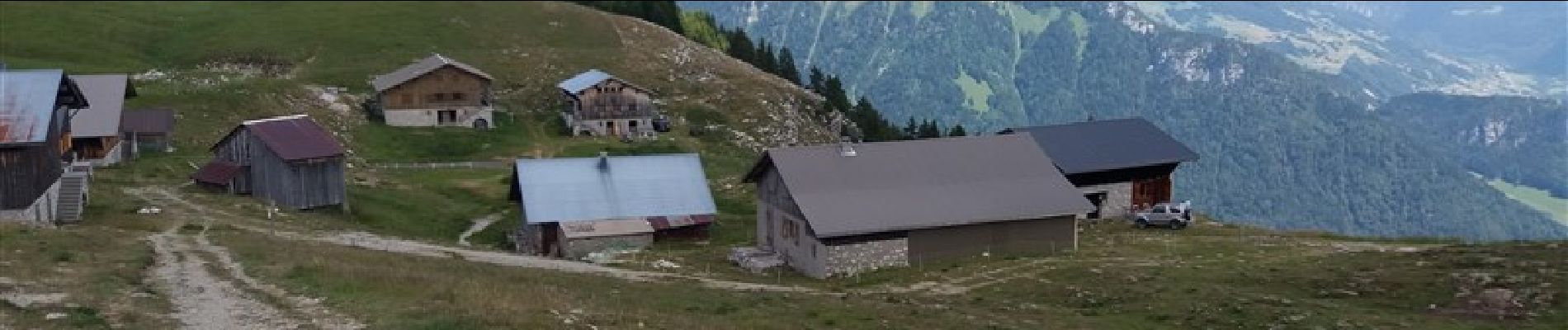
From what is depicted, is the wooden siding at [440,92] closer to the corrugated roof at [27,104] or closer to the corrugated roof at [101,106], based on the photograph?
the corrugated roof at [101,106]

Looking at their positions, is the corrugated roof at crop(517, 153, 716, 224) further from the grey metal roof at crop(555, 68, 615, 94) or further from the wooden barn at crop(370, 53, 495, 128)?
the grey metal roof at crop(555, 68, 615, 94)

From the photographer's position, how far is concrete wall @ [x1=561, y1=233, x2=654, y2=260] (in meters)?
65.1

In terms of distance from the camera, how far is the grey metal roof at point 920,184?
2255 inches

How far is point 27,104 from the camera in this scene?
5194 centimetres

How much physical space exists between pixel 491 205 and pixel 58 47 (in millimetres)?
59488

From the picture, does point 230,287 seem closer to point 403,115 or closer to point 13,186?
point 13,186

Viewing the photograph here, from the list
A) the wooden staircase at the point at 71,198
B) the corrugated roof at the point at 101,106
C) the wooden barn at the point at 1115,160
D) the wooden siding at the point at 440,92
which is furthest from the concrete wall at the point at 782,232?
the wooden siding at the point at 440,92

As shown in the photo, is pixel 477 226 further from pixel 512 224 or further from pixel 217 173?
pixel 217 173

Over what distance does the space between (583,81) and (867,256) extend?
2594 inches

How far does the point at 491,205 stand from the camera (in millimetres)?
80375

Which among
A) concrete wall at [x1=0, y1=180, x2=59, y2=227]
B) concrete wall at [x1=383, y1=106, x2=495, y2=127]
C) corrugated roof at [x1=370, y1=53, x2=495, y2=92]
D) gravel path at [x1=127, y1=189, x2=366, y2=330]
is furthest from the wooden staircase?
concrete wall at [x1=383, y1=106, x2=495, y2=127]

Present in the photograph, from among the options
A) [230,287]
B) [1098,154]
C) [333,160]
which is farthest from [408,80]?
[230,287]

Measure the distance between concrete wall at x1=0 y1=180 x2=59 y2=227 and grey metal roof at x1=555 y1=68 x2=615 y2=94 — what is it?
63.8 m

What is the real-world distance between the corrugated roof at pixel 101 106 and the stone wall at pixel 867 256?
39.9 metres
